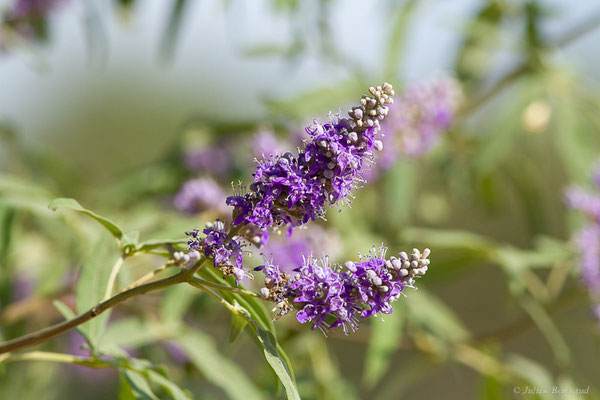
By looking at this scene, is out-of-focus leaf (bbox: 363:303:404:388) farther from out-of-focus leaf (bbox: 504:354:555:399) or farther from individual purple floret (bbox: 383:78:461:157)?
individual purple floret (bbox: 383:78:461:157)

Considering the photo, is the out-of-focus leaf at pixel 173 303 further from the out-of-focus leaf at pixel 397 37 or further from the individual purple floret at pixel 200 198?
the out-of-focus leaf at pixel 397 37

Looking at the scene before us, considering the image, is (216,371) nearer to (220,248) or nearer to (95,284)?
(95,284)

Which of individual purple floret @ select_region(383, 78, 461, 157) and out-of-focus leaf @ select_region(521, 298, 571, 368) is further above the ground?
individual purple floret @ select_region(383, 78, 461, 157)

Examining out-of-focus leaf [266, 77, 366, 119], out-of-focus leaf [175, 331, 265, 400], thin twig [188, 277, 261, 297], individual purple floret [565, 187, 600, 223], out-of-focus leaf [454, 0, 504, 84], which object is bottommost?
thin twig [188, 277, 261, 297]

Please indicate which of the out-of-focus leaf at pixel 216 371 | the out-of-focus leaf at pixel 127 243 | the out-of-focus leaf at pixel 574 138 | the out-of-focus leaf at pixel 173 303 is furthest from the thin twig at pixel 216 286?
the out-of-focus leaf at pixel 574 138

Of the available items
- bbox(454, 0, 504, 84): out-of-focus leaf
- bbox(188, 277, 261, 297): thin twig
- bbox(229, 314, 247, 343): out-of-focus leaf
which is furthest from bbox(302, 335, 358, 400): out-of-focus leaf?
bbox(188, 277, 261, 297): thin twig
